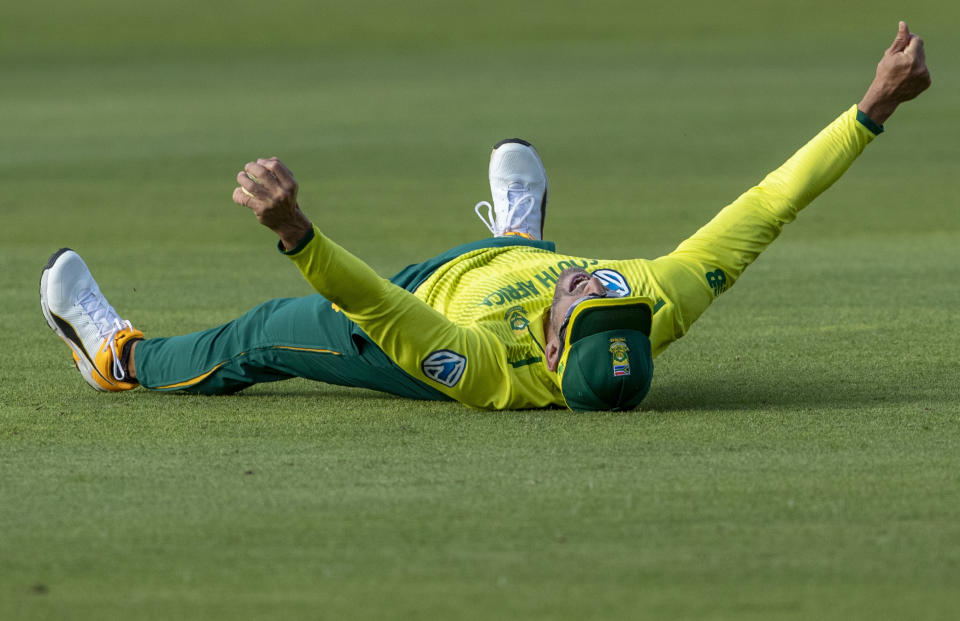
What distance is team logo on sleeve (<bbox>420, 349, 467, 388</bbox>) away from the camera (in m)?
5.03

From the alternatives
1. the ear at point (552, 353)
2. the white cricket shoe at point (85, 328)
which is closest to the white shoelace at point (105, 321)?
the white cricket shoe at point (85, 328)

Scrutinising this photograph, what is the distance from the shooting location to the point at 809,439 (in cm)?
463

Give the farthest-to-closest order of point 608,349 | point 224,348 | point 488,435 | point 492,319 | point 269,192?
point 224,348
point 492,319
point 608,349
point 488,435
point 269,192

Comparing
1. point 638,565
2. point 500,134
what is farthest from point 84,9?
point 638,565

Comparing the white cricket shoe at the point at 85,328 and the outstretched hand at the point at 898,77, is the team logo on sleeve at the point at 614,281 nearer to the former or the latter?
the outstretched hand at the point at 898,77

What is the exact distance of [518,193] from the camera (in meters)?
6.71

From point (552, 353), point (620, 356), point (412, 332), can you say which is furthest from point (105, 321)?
point (620, 356)

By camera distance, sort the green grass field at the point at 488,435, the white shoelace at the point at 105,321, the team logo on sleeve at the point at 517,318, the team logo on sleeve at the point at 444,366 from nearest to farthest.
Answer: the green grass field at the point at 488,435
the team logo on sleeve at the point at 444,366
the team logo on sleeve at the point at 517,318
the white shoelace at the point at 105,321

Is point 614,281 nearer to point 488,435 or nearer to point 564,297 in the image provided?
point 564,297

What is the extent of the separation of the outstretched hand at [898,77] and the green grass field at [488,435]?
101cm

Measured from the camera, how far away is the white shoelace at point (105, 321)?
562 centimetres

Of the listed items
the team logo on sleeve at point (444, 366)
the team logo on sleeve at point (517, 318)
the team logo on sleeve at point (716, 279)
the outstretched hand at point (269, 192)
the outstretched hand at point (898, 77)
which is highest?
the outstretched hand at point (898, 77)

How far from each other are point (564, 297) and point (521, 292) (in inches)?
10.8

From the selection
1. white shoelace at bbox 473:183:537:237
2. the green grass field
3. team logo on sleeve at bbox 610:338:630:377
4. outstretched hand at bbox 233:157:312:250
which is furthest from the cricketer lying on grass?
white shoelace at bbox 473:183:537:237
